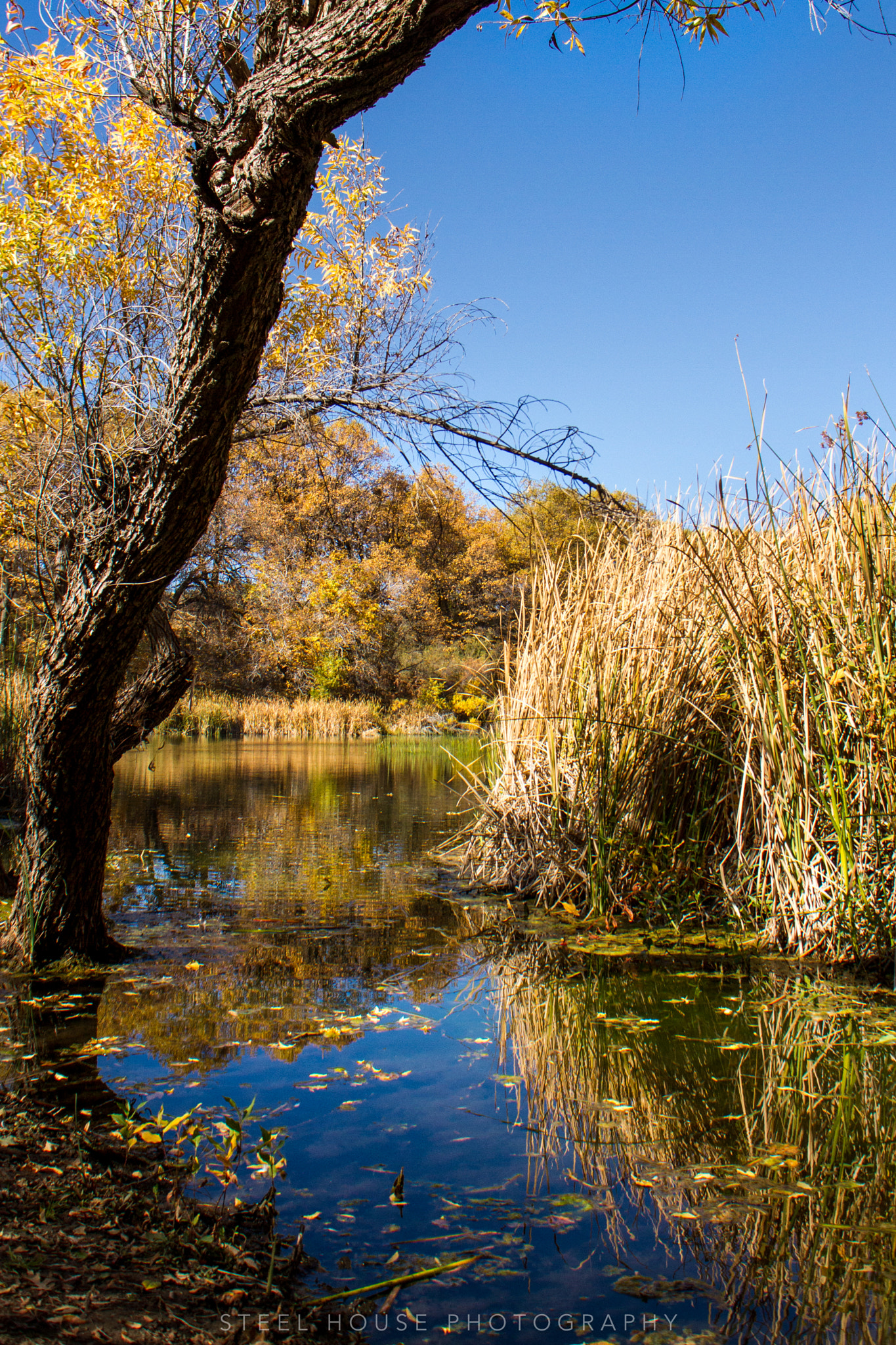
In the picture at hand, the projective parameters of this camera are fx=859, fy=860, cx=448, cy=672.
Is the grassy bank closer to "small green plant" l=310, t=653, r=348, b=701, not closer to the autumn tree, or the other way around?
"small green plant" l=310, t=653, r=348, b=701

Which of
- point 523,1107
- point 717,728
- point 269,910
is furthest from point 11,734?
point 523,1107

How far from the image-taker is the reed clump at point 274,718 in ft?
79.0

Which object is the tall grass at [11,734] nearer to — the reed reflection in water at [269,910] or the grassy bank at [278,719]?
the reed reflection in water at [269,910]

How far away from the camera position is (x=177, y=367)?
10.3 ft

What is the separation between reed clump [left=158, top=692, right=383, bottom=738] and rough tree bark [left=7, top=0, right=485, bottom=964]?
67.8ft

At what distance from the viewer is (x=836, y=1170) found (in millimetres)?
2053

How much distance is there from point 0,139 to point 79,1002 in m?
7.29

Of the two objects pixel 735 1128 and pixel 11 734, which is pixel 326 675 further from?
pixel 735 1128

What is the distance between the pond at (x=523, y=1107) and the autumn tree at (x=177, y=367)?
0.87 meters

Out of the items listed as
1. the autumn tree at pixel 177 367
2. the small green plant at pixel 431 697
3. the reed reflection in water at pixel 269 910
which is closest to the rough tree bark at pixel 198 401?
the autumn tree at pixel 177 367

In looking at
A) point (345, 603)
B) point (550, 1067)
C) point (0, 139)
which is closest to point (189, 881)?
point (550, 1067)

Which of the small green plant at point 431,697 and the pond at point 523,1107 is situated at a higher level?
the small green plant at point 431,697

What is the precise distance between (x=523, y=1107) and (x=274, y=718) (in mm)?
23635

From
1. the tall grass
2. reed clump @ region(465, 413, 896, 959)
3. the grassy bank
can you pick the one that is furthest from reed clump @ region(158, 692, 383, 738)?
reed clump @ region(465, 413, 896, 959)
